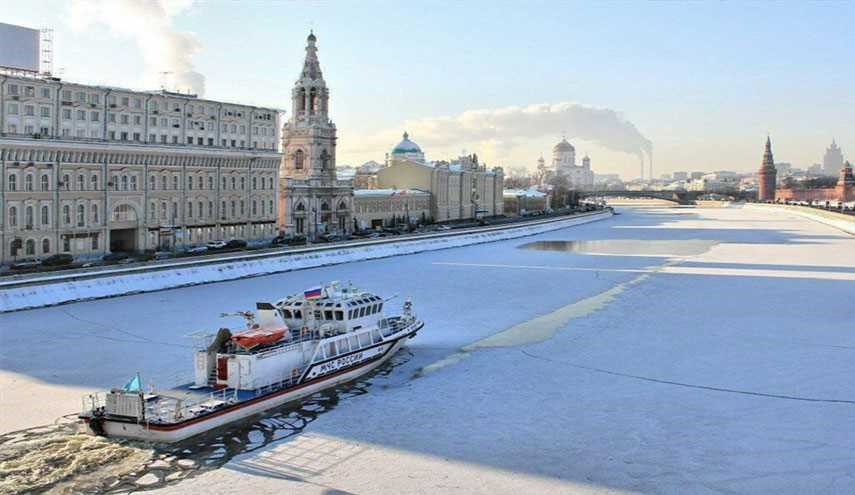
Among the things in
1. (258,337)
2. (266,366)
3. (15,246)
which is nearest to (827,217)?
(15,246)

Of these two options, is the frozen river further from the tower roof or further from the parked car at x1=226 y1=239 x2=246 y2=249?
the tower roof

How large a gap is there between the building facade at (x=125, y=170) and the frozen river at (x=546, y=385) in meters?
11.6

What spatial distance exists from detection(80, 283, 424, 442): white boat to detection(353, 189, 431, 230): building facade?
2287 inches

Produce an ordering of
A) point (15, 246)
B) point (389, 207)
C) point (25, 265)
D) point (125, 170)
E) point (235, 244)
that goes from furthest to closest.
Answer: point (389, 207)
point (235, 244)
point (125, 170)
point (15, 246)
point (25, 265)

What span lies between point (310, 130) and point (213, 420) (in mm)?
59013

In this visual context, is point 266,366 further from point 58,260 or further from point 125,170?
point 125,170

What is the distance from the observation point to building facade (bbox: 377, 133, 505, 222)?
341 ft

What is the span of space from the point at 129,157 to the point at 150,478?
41820 mm

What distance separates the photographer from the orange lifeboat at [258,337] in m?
22.2

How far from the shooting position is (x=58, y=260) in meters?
46.9

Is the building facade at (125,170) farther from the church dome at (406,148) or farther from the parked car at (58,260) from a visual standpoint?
the church dome at (406,148)

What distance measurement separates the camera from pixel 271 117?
69.8 m

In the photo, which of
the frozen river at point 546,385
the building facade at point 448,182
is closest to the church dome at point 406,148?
the building facade at point 448,182

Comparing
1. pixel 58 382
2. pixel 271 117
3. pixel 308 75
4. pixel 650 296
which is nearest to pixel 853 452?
pixel 58 382
